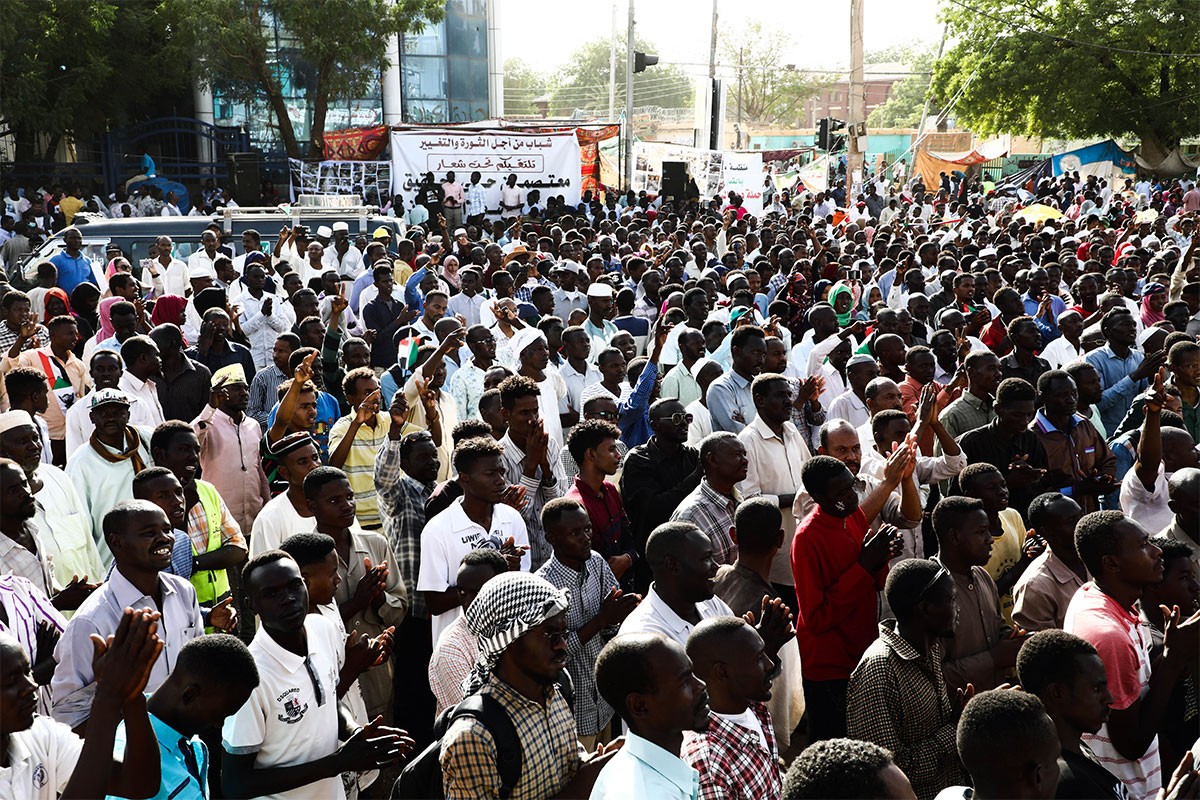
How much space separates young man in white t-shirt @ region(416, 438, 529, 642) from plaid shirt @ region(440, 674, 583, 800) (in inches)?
53.5

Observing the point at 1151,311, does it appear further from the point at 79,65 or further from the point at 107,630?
the point at 79,65

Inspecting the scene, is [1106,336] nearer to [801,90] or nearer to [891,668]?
[891,668]

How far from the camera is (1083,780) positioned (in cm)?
301

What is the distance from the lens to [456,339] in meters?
7.10

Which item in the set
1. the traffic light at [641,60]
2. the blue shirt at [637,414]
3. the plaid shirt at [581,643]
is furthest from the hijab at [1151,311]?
the traffic light at [641,60]

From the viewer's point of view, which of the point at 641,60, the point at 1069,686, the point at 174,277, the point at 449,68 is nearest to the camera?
the point at 1069,686

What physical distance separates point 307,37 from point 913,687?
1082 inches

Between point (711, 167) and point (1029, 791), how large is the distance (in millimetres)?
26660

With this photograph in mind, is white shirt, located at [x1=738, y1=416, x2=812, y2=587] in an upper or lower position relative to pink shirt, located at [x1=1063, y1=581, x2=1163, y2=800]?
upper

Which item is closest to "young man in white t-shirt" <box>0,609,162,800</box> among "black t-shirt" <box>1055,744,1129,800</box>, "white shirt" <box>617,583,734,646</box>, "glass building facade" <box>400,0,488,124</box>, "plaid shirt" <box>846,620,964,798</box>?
"white shirt" <box>617,583,734,646</box>

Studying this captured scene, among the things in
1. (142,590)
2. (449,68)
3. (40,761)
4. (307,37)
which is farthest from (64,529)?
(449,68)

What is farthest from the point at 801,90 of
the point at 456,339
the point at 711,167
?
the point at 456,339

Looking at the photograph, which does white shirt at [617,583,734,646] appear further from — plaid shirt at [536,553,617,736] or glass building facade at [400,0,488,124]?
glass building facade at [400,0,488,124]

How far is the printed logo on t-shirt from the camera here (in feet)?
11.1
